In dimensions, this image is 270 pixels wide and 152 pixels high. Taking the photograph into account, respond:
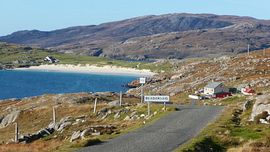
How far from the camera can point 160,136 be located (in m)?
34.5

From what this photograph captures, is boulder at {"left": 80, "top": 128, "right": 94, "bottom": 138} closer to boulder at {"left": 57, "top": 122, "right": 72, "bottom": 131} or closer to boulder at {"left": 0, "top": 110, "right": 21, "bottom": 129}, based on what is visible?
boulder at {"left": 57, "top": 122, "right": 72, "bottom": 131}

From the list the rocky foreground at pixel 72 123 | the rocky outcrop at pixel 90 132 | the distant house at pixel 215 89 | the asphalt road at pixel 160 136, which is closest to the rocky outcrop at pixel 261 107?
the asphalt road at pixel 160 136

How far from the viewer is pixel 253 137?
3384 centimetres

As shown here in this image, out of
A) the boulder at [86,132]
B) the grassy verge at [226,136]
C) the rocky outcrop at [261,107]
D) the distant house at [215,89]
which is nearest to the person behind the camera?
the grassy verge at [226,136]

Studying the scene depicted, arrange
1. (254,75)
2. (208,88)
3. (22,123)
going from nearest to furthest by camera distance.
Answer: (22,123) < (208,88) < (254,75)

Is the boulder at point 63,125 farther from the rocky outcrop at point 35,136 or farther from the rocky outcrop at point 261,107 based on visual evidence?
the rocky outcrop at point 261,107

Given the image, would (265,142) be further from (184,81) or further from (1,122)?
(184,81)

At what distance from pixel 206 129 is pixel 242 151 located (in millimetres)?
9086

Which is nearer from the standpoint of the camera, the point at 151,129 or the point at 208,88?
the point at 151,129

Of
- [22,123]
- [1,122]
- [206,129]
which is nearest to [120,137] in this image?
[206,129]

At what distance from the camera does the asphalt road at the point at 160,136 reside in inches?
1174

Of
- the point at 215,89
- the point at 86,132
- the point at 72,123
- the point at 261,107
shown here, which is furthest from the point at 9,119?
the point at 215,89

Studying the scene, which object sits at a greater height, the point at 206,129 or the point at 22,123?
the point at 206,129

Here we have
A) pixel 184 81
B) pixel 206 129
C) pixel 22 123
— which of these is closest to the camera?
pixel 206 129
